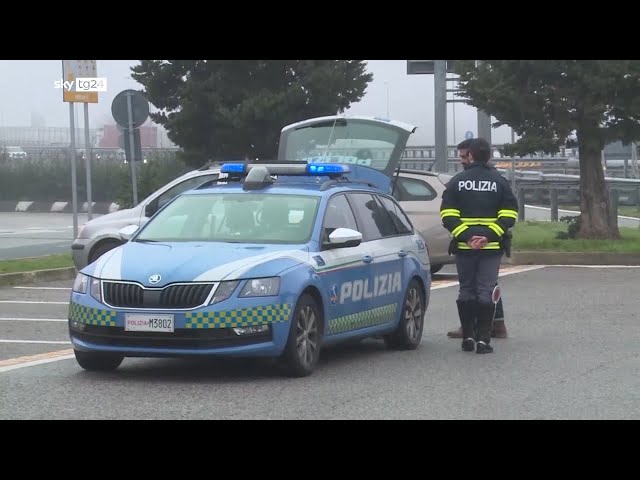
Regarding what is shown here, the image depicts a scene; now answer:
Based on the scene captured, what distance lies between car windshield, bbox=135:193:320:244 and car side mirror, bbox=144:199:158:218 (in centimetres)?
691

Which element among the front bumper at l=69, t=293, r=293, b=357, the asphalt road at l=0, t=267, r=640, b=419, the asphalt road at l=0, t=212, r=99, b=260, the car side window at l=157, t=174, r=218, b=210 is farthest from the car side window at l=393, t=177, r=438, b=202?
the front bumper at l=69, t=293, r=293, b=357

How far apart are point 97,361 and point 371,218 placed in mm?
3074

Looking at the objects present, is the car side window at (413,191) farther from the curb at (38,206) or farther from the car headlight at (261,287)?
the curb at (38,206)

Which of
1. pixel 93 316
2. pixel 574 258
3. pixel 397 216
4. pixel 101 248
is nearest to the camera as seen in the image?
pixel 93 316

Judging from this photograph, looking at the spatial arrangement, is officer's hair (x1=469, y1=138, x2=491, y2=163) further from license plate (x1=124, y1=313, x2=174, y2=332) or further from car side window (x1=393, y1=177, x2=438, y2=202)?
car side window (x1=393, y1=177, x2=438, y2=202)

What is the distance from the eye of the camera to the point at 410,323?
12.2 meters

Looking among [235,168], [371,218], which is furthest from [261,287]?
[371,218]

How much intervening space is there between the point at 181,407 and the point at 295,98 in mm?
24255

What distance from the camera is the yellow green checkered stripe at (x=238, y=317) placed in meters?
9.57

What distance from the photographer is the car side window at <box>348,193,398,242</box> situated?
38.7 ft

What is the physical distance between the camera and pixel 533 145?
79.9 feet

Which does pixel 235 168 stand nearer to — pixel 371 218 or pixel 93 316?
pixel 371 218

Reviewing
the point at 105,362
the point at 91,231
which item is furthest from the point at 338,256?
the point at 91,231

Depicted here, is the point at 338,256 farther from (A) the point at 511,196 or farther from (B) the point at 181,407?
(B) the point at 181,407
